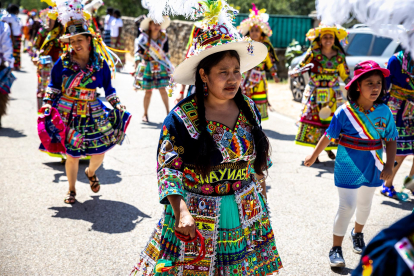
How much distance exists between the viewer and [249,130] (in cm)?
282

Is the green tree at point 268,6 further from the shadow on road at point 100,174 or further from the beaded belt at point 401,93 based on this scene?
the beaded belt at point 401,93

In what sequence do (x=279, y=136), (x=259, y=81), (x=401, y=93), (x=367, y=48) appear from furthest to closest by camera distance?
(x=367, y=48)
(x=279, y=136)
(x=259, y=81)
(x=401, y=93)

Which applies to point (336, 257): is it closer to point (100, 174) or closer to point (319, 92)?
point (319, 92)

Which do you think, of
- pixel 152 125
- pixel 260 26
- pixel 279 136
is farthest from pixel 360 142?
pixel 152 125

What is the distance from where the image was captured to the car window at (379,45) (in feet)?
30.5

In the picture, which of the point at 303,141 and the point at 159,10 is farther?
the point at 303,141

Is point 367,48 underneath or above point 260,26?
underneath

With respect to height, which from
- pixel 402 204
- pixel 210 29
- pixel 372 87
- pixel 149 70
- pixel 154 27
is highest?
pixel 154 27

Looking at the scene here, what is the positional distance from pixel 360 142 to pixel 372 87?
480mm

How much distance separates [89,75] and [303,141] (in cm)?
345

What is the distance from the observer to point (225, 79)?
8.86ft

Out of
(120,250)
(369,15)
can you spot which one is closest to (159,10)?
(369,15)

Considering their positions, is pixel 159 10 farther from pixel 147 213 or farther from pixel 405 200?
pixel 405 200

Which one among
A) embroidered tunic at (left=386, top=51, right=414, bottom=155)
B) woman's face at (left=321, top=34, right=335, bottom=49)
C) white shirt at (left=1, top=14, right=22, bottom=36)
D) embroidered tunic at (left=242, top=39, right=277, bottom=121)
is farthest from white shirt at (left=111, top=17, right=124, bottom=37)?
embroidered tunic at (left=386, top=51, right=414, bottom=155)
